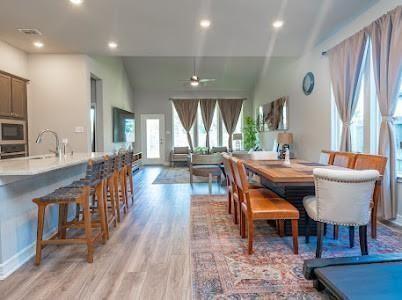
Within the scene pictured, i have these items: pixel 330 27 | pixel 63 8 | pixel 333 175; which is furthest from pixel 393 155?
pixel 63 8

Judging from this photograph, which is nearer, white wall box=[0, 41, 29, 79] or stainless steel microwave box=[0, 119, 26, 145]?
stainless steel microwave box=[0, 119, 26, 145]

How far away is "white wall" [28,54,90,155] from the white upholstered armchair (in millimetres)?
4920

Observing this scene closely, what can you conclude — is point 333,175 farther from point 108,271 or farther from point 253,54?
point 253,54

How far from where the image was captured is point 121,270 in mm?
2453

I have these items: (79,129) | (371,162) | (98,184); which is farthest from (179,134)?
(371,162)

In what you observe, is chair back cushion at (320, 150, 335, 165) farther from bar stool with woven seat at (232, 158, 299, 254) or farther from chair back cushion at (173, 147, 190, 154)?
chair back cushion at (173, 147, 190, 154)

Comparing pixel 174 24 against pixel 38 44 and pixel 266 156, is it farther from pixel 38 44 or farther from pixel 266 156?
pixel 38 44

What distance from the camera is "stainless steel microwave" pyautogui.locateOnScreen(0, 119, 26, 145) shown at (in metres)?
4.82

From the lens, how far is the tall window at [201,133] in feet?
37.7

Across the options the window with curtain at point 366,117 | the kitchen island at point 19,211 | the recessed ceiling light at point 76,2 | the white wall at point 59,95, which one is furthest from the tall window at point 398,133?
the white wall at point 59,95

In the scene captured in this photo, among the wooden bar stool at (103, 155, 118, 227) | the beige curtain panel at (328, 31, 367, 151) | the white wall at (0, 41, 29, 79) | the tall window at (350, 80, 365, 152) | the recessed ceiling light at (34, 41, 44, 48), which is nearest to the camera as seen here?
the wooden bar stool at (103, 155, 118, 227)

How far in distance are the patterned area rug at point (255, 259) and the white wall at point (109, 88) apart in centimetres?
428

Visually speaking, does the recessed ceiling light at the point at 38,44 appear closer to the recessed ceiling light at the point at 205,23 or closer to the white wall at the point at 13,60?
the white wall at the point at 13,60

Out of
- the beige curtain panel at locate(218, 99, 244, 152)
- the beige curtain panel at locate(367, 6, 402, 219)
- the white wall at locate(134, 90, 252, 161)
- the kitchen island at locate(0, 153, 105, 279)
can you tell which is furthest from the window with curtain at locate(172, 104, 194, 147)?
the kitchen island at locate(0, 153, 105, 279)
